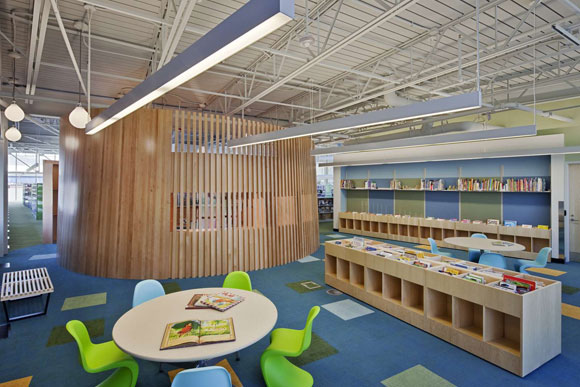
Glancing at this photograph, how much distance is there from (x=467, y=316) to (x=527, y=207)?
6.90 metres

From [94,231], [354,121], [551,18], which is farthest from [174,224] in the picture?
[551,18]

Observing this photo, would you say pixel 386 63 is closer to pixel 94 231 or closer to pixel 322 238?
pixel 322 238

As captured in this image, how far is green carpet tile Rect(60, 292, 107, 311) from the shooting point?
17.8 ft

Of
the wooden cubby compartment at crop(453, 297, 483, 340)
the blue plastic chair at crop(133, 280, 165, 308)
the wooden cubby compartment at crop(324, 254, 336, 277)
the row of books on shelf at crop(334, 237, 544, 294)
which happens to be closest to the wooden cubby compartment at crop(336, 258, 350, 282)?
the wooden cubby compartment at crop(324, 254, 336, 277)

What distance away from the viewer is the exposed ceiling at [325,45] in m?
5.40

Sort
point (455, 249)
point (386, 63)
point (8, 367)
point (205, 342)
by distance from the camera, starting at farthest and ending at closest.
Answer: point (455, 249)
point (386, 63)
point (8, 367)
point (205, 342)

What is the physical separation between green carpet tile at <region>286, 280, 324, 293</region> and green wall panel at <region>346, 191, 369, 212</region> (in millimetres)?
8063

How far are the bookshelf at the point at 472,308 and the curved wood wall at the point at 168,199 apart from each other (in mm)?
3069

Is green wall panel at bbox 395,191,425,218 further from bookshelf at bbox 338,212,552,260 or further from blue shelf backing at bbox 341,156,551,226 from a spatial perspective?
bookshelf at bbox 338,212,552,260

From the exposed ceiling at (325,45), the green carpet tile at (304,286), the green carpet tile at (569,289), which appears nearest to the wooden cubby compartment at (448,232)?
the green carpet tile at (569,289)

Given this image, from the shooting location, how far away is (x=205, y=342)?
2539 mm

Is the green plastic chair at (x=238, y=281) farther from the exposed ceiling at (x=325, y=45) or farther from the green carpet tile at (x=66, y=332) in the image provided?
the exposed ceiling at (x=325, y=45)

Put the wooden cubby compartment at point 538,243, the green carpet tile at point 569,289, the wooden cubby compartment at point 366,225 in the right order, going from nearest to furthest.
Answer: the green carpet tile at point 569,289
the wooden cubby compartment at point 538,243
the wooden cubby compartment at point 366,225

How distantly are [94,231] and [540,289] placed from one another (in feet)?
27.9
